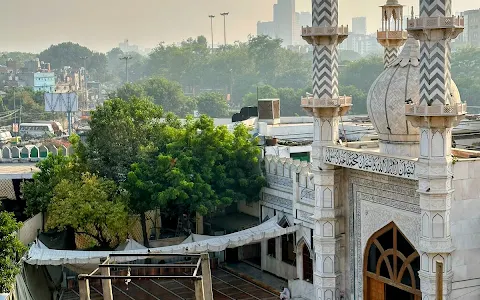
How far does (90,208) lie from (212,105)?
70490mm

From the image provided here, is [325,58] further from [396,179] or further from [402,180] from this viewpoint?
[402,180]

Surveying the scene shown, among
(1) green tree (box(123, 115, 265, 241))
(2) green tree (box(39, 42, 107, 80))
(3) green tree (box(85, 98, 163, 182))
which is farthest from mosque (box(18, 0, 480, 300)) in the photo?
(2) green tree (box(39, 42, 107, 80))

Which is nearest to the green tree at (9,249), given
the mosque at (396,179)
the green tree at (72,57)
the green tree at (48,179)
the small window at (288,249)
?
the mosque at (396,179)

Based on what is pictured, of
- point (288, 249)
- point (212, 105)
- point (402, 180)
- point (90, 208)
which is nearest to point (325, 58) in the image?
point (402, 180)

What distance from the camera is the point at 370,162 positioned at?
59.8ft

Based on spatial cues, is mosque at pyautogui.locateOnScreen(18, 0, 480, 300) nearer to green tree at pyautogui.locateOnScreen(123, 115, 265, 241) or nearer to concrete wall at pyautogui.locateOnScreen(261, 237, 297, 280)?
concrete wall at pyautogui.locateOnScreen(261, 237, 297, 280)

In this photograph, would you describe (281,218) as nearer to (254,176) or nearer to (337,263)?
(254,176)

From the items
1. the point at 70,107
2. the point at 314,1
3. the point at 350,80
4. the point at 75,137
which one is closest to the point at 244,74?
the point at 350,80

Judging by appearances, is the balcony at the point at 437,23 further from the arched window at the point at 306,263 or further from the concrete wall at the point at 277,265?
the concrete wall at the point at 277,265

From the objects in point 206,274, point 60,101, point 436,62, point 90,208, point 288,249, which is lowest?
point 288,249

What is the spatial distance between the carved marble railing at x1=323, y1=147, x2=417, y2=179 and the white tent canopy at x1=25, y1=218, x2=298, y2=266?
621cm

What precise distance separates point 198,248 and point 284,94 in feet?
215

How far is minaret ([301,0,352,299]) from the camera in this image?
1928cm

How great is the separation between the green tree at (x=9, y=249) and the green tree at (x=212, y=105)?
72760 millimetres
